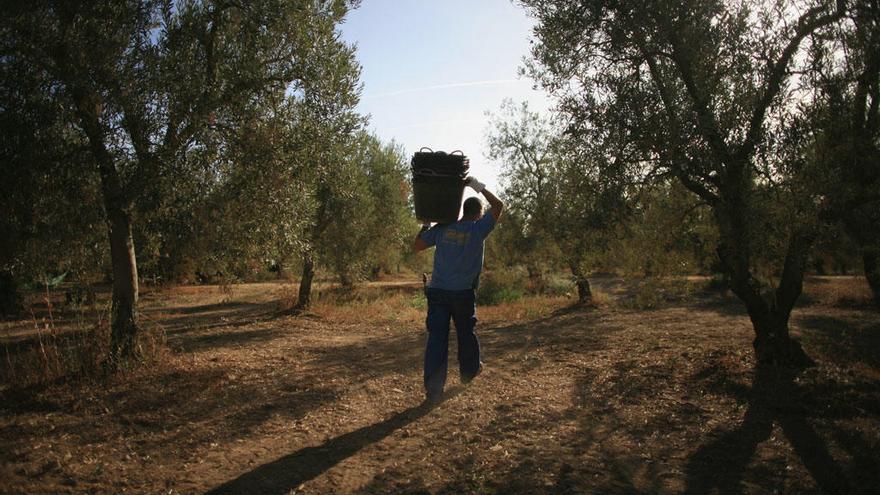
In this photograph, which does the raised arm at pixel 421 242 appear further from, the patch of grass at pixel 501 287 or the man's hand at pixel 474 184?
the patch of grass at pixel 501 287

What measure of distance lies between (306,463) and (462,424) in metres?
1.72

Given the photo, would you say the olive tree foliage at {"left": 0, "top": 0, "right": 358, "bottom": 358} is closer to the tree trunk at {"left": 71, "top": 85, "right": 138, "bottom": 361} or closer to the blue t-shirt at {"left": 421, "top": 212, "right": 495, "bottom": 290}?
the tree trunk at {"left": 71, "top": 85, "right": 138, "bottom": 361}

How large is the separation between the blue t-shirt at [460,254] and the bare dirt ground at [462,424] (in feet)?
4.80

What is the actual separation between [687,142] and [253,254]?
6346mm

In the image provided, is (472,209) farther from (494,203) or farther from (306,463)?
(306,463)

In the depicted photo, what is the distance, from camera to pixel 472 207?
650cm

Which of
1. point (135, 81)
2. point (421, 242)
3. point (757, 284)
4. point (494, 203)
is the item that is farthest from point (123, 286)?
point (757, 284)

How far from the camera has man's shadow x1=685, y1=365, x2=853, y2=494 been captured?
4.31 metres

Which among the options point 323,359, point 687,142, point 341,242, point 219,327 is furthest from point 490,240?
point 687,142

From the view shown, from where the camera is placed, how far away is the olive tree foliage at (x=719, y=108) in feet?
20.8

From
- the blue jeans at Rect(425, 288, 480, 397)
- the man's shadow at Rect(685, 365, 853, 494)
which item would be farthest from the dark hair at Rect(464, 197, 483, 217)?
the man's shadow at Rect(685, 365, 853, 494)

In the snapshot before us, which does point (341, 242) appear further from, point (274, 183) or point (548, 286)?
point (548, 286)

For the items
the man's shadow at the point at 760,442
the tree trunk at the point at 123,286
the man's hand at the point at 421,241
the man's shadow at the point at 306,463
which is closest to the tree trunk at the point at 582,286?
the man's shadow at the point at 760,442

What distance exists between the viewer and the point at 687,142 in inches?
248
